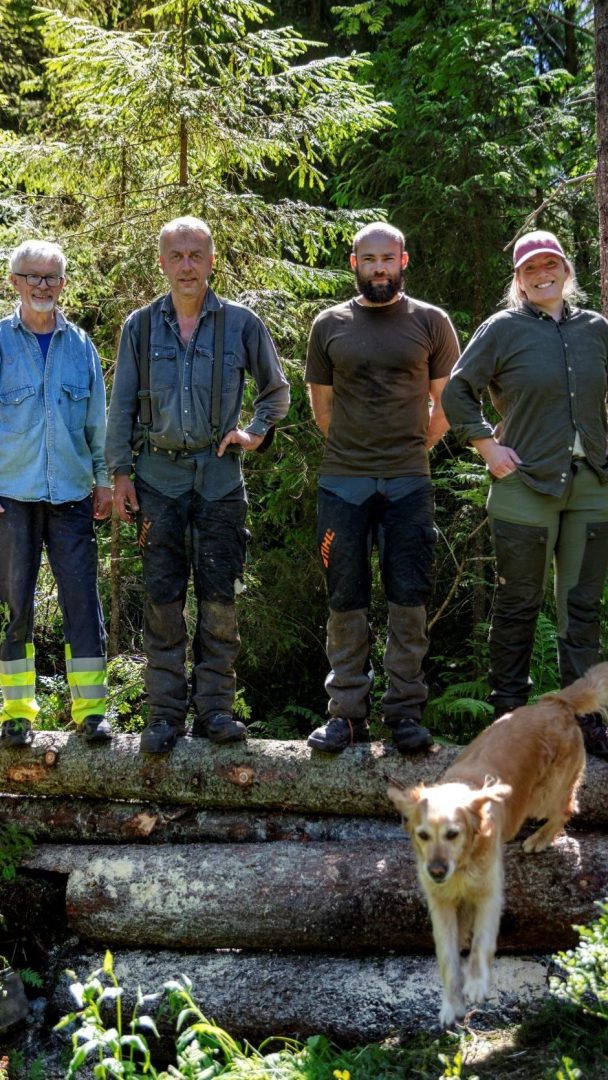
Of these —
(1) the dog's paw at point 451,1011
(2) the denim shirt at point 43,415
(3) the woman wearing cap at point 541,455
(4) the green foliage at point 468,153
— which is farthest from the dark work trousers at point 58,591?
(4) the green foliage at point 468,153

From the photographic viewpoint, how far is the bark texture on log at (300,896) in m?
5.42

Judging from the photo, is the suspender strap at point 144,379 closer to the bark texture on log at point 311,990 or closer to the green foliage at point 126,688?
the green foliage at point 126,688

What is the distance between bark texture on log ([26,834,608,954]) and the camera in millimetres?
5422

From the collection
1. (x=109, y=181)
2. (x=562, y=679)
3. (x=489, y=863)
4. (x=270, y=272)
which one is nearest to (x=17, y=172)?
(x=109, y=181)

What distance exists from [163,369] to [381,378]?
1.33 m

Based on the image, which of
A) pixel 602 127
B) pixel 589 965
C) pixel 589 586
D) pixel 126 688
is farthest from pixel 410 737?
pixel 602 127

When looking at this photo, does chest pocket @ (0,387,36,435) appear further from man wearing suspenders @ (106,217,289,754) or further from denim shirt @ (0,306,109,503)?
man wearing suspenders @ (106,217,289,754)

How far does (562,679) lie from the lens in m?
6.08

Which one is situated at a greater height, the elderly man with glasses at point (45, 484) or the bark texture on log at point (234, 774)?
the elderly man with glasses at point (45, 484)

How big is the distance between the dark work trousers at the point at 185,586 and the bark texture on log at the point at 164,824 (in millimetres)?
639

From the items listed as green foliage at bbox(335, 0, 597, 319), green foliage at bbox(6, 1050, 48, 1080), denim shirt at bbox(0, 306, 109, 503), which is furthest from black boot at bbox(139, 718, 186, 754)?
green foliage at bbox(335, 0, 597, 319)

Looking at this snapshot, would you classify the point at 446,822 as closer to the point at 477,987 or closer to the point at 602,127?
the point at 477,987

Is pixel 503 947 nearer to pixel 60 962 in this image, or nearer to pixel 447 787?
pixel 447 787

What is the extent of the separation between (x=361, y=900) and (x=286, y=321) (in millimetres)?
5016
